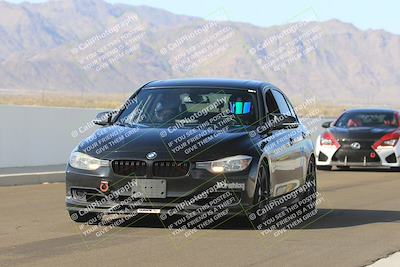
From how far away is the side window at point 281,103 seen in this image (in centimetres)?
1212

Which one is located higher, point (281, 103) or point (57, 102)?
point (281, 103)

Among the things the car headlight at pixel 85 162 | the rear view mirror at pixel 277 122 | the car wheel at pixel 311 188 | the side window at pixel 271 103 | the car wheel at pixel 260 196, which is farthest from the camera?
the car wheel at pixel 311 188

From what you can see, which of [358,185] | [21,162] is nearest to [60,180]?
[21,162]

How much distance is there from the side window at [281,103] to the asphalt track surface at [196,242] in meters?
1.32

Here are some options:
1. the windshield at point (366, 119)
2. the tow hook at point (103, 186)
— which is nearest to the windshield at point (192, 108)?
the tow hook at point (103, 186)

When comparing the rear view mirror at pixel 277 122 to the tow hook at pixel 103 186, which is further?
the rear view mirror at pixel 277 122

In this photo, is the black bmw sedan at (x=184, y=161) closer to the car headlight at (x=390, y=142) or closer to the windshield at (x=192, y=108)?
the windshield at (x=192, y=108)

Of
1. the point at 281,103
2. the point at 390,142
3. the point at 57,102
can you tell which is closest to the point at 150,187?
the point at 281,103

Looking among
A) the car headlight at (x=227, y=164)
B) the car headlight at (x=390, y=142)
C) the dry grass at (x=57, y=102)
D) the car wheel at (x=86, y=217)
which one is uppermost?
the car headlight at (x=227, y=164)

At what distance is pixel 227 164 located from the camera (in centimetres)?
992

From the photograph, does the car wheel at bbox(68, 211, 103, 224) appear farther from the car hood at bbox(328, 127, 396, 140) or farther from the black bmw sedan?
the car hood at bbox(328, 127, 396, 140)

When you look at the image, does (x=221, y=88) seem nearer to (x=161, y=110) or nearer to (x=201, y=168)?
(x=161, y=110)

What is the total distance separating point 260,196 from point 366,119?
1386 cm

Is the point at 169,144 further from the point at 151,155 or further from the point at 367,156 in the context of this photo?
the point at 367,156
